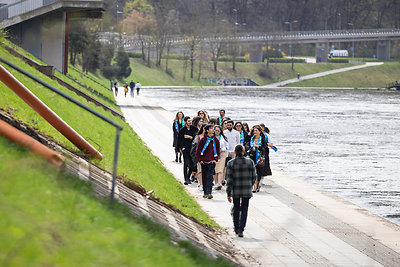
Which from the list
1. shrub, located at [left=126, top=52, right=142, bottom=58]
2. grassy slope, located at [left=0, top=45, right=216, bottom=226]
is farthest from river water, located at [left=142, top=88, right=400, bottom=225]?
shrub, located at [left=126, top=52, right=142, bottom=58]

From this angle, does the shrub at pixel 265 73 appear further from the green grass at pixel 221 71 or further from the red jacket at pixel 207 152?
the red jacket at pixel 207 152

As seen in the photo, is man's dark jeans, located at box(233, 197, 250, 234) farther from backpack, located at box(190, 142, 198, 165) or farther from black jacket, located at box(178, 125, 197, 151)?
black jacket, located at box(178, 125, 197, 151)

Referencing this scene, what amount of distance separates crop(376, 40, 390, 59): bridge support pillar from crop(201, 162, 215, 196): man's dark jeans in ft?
507

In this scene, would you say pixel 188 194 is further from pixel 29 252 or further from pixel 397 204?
pixel 29 252

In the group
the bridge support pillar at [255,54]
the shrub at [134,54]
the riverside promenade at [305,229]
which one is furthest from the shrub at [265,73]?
the riverside promenade at [305,229]

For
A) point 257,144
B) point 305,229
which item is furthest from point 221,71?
point 305,229

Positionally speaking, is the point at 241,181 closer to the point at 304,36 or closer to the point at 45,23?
the point at 45,23

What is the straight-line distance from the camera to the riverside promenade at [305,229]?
10250 mm

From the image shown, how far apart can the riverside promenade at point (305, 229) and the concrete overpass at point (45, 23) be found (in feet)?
66.7

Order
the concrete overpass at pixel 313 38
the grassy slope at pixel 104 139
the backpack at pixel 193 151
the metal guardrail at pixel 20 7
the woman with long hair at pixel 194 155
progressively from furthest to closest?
the concrete overpass at pixel 313 38
the metal guardrail at pixel 20 7
the backpack at pixel 193 151
the woman with long hair at pixel 194 155
the grassy slope at pixel 104 139

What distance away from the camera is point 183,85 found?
12094cm

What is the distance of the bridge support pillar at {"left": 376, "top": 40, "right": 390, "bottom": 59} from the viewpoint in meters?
163

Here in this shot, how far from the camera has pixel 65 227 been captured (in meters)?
5.70

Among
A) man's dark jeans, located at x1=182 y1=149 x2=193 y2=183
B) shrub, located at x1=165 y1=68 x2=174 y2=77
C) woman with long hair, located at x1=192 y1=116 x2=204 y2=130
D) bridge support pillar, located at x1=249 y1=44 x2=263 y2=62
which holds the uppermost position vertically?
woman with long hair, located at x1=192 y1=116 x2=204 y2=130
